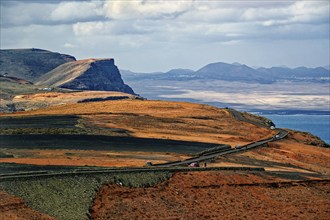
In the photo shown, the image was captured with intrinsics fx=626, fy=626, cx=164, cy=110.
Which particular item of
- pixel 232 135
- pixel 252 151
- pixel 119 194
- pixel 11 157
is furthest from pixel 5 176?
pixel 232 135

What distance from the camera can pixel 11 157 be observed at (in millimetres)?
66500

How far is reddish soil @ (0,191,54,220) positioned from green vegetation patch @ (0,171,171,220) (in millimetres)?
684

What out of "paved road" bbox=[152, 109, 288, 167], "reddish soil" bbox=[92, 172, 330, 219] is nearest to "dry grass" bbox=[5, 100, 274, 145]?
"paved road" bbox=[152, 109, 288, 167]

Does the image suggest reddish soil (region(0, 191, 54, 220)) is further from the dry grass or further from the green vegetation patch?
the dry grass

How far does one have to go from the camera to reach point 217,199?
55.7 m

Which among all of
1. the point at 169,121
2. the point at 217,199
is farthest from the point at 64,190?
the point at 169,121

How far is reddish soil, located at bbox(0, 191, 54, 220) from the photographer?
42.8m

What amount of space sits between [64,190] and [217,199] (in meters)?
14.1

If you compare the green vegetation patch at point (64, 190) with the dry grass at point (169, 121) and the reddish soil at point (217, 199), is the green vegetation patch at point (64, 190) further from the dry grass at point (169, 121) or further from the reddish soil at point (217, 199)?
the dry grass at point (169, 121)

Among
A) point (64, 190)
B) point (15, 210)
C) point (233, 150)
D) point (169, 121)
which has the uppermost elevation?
point (169, 121)

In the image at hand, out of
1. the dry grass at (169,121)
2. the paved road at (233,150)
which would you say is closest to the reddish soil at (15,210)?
the paved road at (233,150)

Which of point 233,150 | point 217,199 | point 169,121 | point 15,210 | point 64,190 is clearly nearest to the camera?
point 15,210

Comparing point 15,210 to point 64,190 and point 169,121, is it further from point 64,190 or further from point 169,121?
point 169,121

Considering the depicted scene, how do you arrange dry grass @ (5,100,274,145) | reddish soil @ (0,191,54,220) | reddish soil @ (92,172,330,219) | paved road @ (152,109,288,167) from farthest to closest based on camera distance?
dry grass @ (5,100,274,145) → paved road @ (152,109,288,167) → reddish soil @ (92,172,330,219) → reddish soil @ (0,191,54,220)
